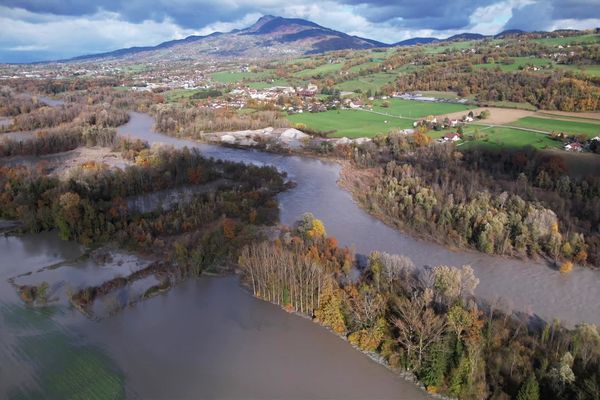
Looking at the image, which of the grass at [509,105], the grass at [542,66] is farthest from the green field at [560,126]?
the grass at [542,66]

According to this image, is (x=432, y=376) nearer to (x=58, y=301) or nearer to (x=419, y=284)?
(x=419, y=284)

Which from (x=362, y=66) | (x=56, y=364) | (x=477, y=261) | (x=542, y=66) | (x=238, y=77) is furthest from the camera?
(x=238, y=77)

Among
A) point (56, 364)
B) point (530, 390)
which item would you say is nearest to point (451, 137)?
point (530, 390)

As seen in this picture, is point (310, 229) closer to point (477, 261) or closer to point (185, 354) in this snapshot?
point (477, 261)

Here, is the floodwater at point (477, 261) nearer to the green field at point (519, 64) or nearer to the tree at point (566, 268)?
the tree at point (566, 268)

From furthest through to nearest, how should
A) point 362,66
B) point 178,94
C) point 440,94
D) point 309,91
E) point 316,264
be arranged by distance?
1. point 362,66
2. point 178,94
3. point 309,91
4. point 440,94
5. point 316,264

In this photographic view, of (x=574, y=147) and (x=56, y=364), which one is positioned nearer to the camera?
(x=56, y=364)
